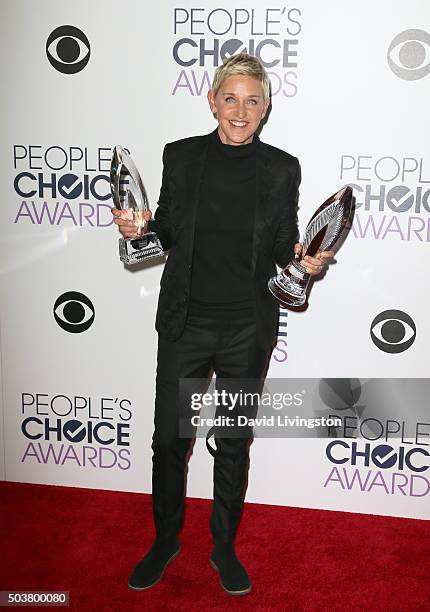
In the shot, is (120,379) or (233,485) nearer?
(233,485)

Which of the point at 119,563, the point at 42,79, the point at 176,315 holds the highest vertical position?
the point at 42,79

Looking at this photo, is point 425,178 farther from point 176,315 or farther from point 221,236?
point 176,315

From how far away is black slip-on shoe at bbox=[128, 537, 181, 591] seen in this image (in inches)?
102

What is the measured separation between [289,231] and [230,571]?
134 cm

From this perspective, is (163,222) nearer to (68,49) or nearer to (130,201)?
(130,201)

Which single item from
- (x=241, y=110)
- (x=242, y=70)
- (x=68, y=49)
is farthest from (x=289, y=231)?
(x=68, y=49)

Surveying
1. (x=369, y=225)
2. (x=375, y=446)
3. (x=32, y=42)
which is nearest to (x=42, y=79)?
(x=32, y=42)

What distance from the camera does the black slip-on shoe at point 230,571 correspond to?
258 centimetres

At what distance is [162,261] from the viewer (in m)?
3.11

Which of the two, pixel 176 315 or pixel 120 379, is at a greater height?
pixel 176 315

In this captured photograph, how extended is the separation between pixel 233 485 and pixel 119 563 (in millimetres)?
594

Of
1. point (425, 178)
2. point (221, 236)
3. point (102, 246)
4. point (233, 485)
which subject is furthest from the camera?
point (102, 246)

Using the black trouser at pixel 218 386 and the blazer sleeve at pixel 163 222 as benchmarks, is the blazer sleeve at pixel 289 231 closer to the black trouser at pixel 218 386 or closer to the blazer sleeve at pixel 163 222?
the black trouser at pixel 218 386

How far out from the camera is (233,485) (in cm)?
263
